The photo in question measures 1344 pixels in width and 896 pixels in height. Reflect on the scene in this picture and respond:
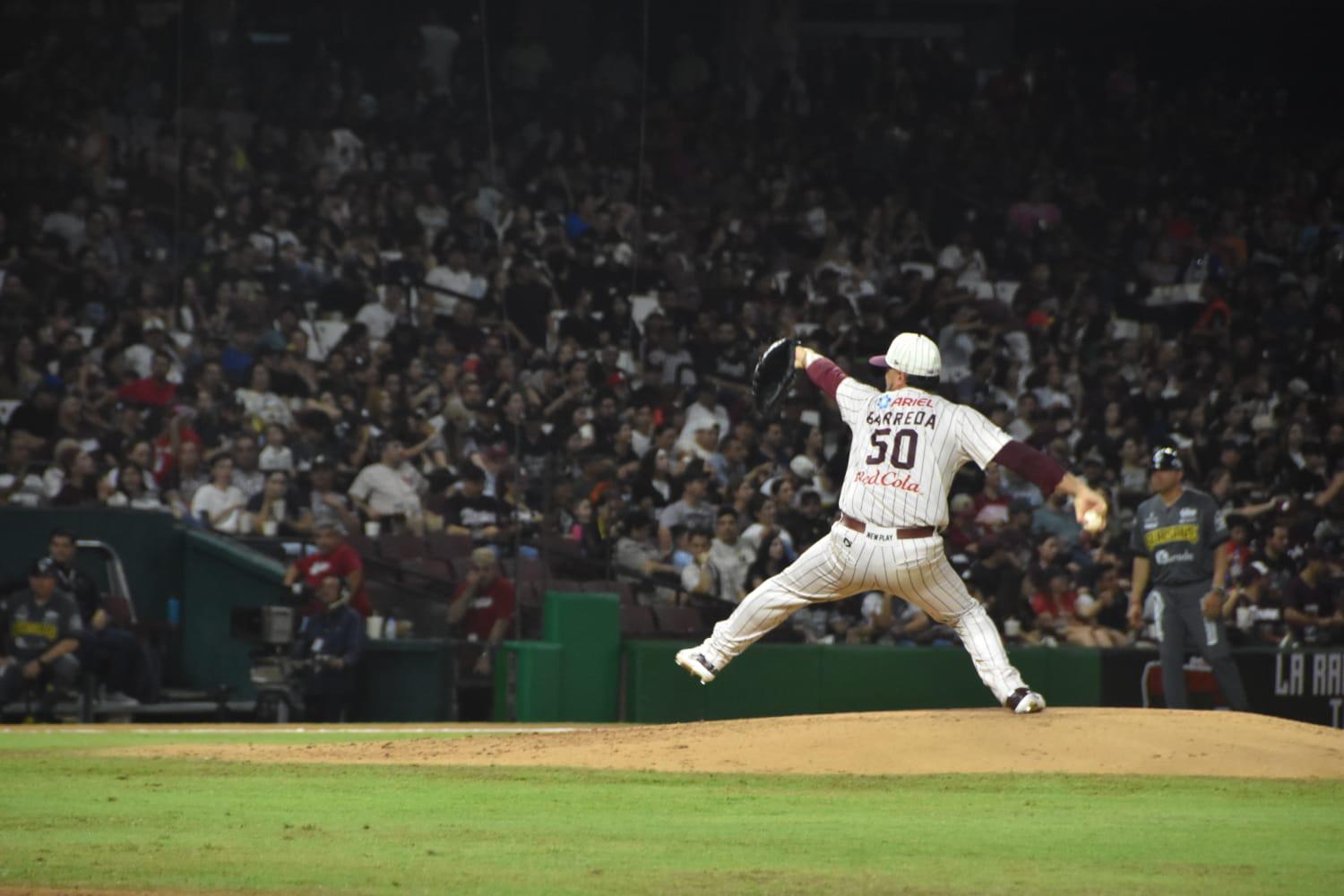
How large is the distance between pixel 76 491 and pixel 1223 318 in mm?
13159

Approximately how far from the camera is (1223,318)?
2259cm

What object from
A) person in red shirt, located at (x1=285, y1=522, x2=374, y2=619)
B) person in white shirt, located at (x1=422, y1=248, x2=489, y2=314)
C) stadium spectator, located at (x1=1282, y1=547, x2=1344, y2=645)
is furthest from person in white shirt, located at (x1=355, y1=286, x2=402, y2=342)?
stadium spectator, located at (x1=1282, y1=547, x2=1344, y2=645)

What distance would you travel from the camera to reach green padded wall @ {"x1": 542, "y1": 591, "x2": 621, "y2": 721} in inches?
577

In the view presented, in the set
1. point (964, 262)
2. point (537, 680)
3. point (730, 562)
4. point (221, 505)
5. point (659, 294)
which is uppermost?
point (964, 262)

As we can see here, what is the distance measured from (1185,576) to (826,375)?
3601 mm

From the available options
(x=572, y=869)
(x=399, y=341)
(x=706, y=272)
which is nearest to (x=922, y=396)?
(x=572, y=869)

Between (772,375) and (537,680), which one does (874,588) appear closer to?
(772,375)

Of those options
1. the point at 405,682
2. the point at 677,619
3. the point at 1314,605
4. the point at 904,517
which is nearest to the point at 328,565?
the point at 405,682

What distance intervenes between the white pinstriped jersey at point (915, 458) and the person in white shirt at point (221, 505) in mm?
8094

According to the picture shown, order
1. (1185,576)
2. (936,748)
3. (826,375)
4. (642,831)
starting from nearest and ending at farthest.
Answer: (642,831), (936,748), (826,375), (1185,576)

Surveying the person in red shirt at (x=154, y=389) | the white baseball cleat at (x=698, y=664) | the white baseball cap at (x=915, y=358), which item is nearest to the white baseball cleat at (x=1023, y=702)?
the white baseball cleat at (x=698, y=664)

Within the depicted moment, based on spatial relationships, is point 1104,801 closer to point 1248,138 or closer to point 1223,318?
point 1223,318

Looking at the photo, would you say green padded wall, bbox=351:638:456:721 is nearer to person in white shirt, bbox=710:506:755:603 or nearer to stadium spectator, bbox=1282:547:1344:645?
person in white shirt, bbox=710:506:755:603

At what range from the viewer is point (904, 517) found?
31.1ft
